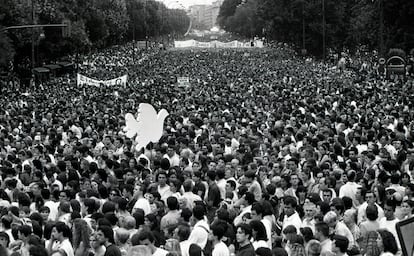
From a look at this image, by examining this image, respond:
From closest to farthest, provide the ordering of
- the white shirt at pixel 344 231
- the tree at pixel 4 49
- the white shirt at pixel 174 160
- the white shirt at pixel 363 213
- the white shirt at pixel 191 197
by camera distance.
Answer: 1. the white shirt at pixel 344 231
2. the white shirt at pixel 363 213
3. the white shirt at pixel 191 197
4. the white shirt at pixel 174 160
5. the tree at pixel 4 49

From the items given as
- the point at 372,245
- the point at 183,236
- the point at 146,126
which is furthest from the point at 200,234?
the point at 146,126

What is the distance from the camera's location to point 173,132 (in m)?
20.3

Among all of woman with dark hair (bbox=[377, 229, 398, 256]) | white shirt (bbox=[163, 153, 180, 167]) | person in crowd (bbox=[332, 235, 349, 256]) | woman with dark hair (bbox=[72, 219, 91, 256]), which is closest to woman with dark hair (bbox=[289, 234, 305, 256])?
person in crowd (bbox=[332, 235, 349, 256])

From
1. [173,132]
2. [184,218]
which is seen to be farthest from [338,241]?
[173,132]

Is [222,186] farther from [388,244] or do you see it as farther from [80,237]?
[388,244]

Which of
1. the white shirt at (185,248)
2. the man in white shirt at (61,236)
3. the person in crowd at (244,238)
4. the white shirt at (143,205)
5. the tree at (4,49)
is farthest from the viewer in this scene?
the tree at (4,49)

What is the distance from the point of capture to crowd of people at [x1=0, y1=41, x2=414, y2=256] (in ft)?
29.2

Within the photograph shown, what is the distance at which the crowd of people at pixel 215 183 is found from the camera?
29.2ft

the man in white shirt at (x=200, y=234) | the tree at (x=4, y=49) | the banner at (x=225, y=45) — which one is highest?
the tree at (x=4, y=49)

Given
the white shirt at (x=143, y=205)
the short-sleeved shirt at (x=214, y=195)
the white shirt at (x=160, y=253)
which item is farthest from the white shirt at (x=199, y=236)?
the short-sleeved shirt at (x=214, y=195)

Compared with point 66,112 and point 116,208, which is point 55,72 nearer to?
point 66,112

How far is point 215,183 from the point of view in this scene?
41.2ft

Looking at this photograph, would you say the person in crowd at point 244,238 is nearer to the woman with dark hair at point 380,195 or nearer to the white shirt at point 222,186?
the woman with dark hair at point 380,195

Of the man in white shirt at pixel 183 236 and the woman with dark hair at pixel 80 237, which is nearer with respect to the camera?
the man in white shirt at pixel 183 236
